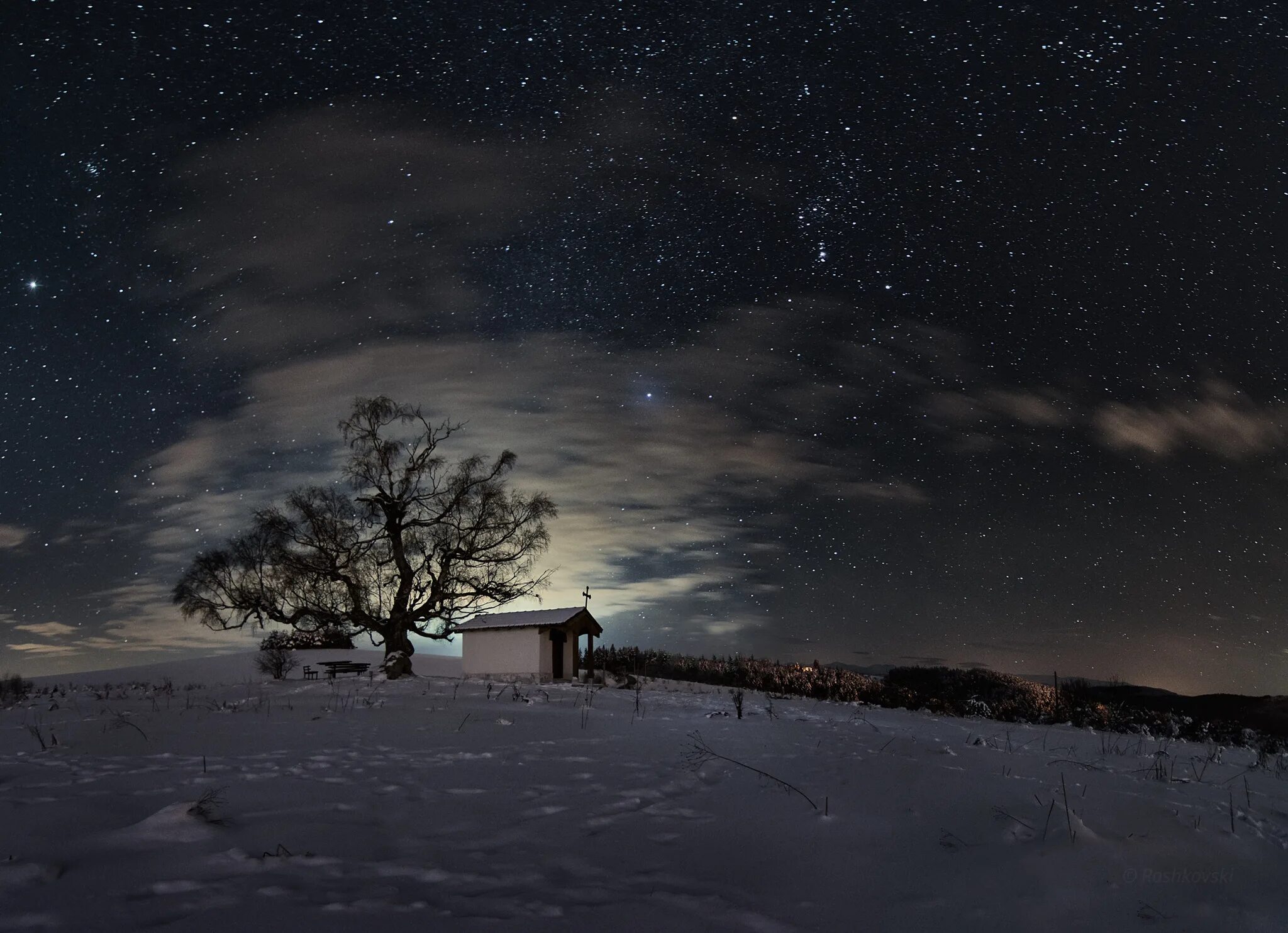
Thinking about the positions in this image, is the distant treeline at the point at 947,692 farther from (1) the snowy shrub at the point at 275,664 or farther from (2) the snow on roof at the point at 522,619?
(1) the snowy shrub at the point at 275,664

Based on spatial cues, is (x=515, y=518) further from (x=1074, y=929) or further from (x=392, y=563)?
(x=1074, y=929)

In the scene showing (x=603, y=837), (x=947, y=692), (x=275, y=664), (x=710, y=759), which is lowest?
(x=947, y=692)

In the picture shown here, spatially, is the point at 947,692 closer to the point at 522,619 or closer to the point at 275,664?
the point at 522,619

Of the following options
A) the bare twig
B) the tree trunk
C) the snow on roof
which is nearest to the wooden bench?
the tree trunk

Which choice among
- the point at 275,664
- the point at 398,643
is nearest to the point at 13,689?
the point at 275,664

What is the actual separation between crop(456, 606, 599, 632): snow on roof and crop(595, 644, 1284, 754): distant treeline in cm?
342

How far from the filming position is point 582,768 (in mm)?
6730

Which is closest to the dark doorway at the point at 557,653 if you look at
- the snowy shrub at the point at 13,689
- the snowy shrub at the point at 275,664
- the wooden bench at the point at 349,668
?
the wooden bench at the point at 349,668

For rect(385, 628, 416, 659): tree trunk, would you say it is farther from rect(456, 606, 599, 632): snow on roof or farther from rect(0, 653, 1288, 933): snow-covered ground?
rect(0, 653, 1288, 933): snow-covered ground

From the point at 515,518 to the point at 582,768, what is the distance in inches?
900

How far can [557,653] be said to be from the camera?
105 ft

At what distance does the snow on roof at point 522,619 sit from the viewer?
31016mm

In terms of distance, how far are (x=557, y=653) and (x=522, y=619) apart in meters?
2.10

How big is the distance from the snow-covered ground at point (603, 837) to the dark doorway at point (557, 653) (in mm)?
22934
